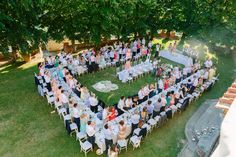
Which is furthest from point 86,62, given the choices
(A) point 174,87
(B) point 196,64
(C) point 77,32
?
(B) point 196,64

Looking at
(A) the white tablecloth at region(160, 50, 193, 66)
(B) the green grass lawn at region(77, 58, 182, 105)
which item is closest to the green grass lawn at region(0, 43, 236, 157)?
(B) the green grass lawn at region(77, 58, 182, 105)

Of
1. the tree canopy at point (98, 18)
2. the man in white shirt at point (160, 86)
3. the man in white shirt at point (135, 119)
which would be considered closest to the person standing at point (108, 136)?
the man in white shirt at point (135, 119)

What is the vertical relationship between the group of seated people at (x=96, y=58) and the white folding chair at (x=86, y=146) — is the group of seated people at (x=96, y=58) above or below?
above

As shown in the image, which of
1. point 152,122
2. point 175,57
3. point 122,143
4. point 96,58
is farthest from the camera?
point 175,57

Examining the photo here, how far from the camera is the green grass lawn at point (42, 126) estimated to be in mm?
14484

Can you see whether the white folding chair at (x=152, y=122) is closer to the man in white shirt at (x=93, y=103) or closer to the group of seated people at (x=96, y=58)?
the man in white shirt at (x=93, y=103)

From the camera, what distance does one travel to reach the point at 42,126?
632 inches

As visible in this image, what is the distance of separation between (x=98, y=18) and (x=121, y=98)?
356 inches

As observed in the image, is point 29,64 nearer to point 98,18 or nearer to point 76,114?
point 98,18

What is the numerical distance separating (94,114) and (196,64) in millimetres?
10432

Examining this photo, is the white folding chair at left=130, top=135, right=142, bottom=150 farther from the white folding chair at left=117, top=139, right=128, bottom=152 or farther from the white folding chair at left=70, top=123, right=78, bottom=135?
the white folding chair at left=70, top=123, right=78, bottom=135

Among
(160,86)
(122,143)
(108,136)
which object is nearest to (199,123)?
(160,86)

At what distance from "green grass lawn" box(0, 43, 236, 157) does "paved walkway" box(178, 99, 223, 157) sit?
1.08ft

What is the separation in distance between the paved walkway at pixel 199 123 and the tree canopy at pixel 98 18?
9373 millimetres
